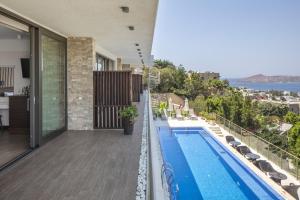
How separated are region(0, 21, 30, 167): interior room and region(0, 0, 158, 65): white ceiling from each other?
1.90 m

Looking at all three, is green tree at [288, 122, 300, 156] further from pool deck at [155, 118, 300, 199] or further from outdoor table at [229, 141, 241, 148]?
outdoor table at [229, 141, 241, 148]

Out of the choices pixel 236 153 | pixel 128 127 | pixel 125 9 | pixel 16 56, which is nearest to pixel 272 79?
pixel 236 153

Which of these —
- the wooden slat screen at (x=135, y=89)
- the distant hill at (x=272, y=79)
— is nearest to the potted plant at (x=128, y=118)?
the wooden slat screen at (x=135, y=89)

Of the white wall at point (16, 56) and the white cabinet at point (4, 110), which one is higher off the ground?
the white wall at point (16, 56)

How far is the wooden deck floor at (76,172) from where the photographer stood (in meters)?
4.09

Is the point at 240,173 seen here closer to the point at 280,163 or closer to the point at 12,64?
the point at 280,163

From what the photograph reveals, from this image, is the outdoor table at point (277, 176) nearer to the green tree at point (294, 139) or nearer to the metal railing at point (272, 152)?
the metal railing at point (272, 152)

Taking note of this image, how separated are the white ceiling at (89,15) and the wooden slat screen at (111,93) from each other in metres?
1.45

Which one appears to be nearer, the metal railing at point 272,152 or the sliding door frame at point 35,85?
the sliding door frame at point 35,85

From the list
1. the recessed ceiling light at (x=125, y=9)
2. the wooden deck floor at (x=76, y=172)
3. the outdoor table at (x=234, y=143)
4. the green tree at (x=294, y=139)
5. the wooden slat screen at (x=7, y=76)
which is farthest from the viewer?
the green tree at (x=294, y=139)

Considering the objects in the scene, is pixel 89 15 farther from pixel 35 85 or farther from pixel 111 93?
pixel 111 93

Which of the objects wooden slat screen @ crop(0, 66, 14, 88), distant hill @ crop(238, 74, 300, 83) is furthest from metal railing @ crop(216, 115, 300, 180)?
distant hill @ crop(238, 74, 300, 83)

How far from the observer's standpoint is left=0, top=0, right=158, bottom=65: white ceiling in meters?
4.88

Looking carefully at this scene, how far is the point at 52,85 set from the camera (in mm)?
7629
